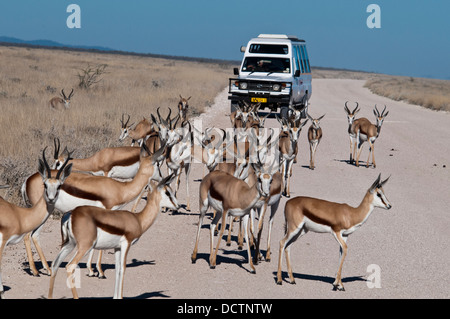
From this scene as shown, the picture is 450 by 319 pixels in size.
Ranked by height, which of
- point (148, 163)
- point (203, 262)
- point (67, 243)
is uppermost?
point (148, 163)

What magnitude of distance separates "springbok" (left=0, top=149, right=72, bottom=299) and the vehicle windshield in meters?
18.0

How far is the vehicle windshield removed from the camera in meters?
23.9

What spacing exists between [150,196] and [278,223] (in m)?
4.05

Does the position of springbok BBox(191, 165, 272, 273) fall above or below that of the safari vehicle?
below

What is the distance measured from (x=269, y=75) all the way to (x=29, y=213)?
58.6 ft

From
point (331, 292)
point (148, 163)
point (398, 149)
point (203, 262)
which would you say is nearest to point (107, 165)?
point (148, 163)

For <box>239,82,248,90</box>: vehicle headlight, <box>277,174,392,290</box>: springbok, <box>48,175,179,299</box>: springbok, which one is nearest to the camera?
<box>48,175,179,299</box>: springbok

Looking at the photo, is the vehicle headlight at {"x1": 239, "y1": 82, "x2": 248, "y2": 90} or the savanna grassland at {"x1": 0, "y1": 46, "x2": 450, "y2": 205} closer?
the savanna grassland at {"x1": 0, "y1": 46, "x2": 450, "y2": 205}

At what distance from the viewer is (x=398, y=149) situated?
64.5 feet

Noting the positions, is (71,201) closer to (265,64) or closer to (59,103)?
(59,103)

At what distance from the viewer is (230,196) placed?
8.09 m

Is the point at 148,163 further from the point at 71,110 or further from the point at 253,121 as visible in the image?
the point at 71,110

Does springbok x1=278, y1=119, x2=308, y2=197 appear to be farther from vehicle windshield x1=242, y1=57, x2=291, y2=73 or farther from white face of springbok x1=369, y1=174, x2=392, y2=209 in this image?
vehicle windshield x1=242, y1=57, x2=291, y2=73

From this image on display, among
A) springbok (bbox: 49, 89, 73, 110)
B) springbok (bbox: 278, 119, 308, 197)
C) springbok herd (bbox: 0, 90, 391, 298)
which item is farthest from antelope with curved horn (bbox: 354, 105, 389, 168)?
springbok (bbox: 49, 89, 73, 110)
